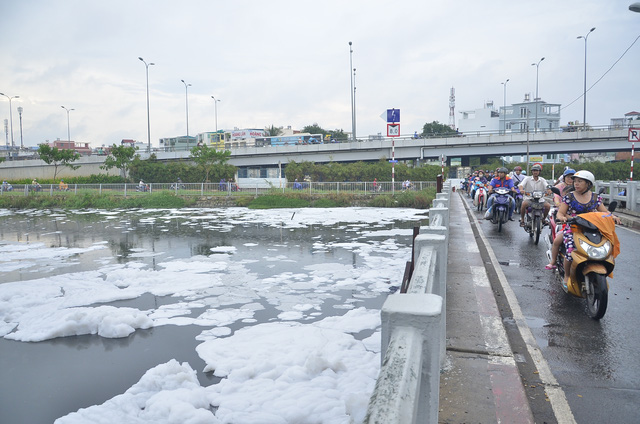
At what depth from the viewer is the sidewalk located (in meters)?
3.33

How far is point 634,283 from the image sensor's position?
7.38 m

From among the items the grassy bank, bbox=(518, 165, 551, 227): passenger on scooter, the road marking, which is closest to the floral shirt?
the road marking

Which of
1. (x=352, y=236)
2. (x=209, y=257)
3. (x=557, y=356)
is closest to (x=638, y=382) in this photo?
(x=557, y=356)

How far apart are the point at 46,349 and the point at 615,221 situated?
7871 mm

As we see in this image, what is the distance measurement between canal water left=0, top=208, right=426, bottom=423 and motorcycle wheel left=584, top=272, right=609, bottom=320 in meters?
2.94

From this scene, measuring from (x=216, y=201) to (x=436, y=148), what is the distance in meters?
28.9

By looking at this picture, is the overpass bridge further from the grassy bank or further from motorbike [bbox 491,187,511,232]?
motorbike [bbox 491,187,511,232]

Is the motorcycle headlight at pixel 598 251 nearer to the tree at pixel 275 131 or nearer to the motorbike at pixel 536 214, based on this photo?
the motorbike at pixel 536 214

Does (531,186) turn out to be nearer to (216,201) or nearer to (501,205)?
(501,205)

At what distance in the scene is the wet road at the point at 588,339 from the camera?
371 centimetres

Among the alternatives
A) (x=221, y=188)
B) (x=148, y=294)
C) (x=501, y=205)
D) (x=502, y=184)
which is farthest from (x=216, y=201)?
(x=148, y=294)

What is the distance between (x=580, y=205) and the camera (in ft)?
21.1

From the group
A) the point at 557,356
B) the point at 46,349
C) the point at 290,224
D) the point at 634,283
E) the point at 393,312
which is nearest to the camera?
the point at 393,312

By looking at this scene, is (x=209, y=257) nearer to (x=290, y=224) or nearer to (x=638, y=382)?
(x=290, y=224)
